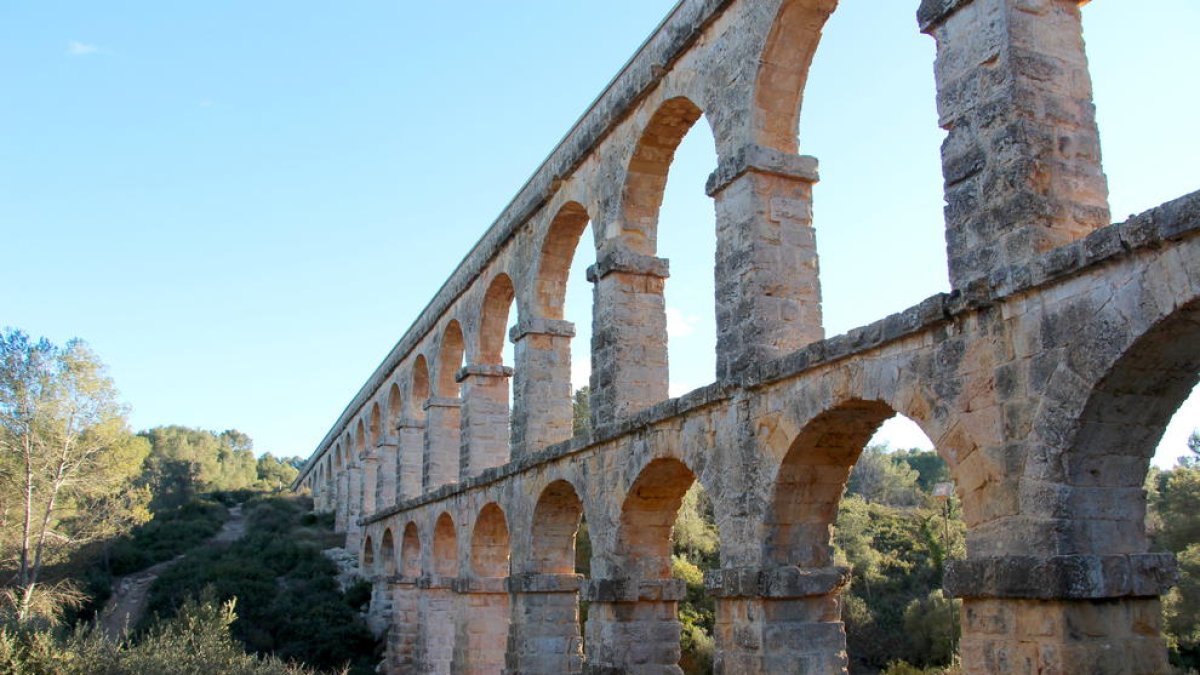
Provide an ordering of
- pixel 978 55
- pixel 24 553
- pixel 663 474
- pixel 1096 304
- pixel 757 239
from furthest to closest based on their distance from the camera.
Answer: pixel 24 553
pixel 663 474
pixel 757 239
pixel 978 55
pixel 1096 304

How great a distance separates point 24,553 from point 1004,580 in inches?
802

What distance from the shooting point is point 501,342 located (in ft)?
50.4

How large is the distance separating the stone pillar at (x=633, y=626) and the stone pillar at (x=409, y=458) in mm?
10815

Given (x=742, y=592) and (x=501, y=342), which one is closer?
(x=742, y=592)

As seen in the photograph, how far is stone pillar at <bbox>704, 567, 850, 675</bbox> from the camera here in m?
6.83

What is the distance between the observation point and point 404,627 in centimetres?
1784

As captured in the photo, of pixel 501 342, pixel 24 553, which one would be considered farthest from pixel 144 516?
pixel 501 342

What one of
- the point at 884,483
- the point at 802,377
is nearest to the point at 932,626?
the point at 802,377

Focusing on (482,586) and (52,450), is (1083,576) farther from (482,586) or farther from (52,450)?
(52,450)

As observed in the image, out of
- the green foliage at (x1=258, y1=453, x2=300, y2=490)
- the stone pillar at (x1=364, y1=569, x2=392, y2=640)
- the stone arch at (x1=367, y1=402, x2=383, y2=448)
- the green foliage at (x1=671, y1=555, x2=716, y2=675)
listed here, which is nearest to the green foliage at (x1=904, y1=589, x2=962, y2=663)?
the green foliage at (x1=671, y1=555, x2=716, y2=675)

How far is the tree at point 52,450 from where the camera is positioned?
2034 centimetres

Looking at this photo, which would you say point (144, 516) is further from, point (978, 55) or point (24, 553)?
point (978, 55)

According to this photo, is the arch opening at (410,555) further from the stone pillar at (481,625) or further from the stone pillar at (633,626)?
the stone pillar at (633,626)

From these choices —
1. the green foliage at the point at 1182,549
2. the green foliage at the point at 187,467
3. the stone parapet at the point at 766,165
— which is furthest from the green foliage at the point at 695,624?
the green foliage at the point at 187,467
